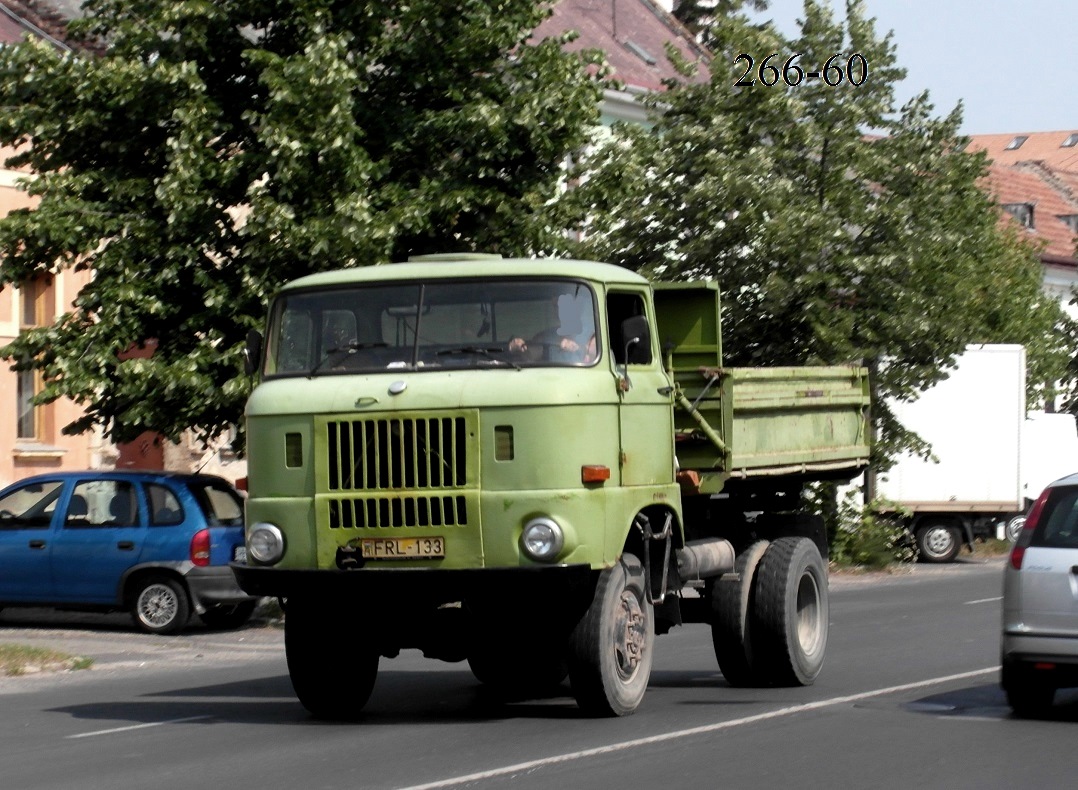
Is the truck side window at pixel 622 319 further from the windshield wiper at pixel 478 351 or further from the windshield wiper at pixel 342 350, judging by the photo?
the windshield wiper at pixel 342 350

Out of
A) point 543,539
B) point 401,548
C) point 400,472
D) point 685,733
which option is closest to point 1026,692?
point 685,733

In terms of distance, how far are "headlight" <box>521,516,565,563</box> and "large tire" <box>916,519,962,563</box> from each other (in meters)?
21.8

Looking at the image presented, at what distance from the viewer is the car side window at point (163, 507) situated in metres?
18.0

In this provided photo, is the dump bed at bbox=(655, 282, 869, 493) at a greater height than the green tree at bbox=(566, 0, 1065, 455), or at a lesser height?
lesser

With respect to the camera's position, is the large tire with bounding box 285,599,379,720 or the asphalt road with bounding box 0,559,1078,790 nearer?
the asphalt road with bounding box 0,559,1078,790

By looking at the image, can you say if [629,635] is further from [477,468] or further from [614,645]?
[477,468]

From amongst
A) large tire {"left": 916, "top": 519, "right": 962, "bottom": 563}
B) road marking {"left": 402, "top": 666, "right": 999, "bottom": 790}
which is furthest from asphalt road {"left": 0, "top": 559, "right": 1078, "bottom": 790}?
large tire {"left": 916, "top": 519, "right": 962, "bottom": 563}

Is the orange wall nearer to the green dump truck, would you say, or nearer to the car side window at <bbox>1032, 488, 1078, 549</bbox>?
the green dump truck

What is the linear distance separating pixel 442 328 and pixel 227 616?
350 inches

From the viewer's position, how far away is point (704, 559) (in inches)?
483

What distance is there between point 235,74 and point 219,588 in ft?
19.8

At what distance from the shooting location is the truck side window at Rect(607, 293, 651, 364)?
36.4 ft

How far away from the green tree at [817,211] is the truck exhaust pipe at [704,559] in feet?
46.0

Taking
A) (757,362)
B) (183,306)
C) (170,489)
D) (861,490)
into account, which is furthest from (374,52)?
(861,490)
